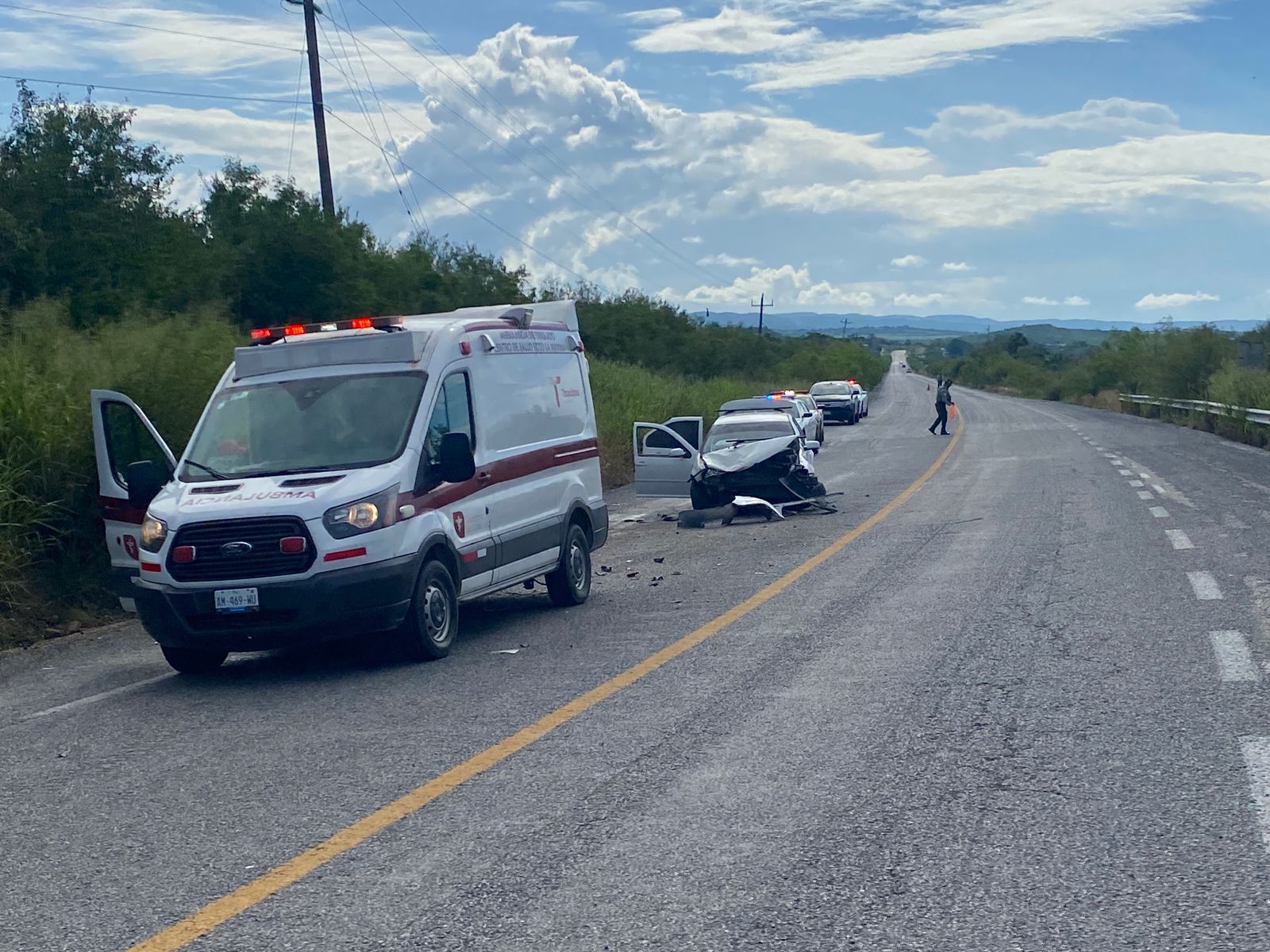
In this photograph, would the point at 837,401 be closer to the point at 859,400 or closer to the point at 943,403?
the point at 859,400

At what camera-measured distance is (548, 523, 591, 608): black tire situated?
11.0 metres

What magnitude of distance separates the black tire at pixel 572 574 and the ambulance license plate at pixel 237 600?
3.25 m

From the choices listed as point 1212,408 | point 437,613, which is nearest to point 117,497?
point 437,613

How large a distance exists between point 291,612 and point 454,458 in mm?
1486

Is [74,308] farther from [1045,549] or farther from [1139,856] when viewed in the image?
[1139,856]

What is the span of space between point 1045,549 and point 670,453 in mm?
6473

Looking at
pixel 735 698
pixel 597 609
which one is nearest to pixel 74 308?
pixel 597 609

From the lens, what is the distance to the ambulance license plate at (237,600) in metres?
8.12

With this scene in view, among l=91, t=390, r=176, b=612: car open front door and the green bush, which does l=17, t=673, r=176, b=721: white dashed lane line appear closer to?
l=91, t=390, r=176, b=612: car open front door

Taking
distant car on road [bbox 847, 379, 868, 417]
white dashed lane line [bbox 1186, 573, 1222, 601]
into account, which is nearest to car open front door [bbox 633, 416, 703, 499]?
white dashed lane line [bbox 1186, 573, 1222, 601]

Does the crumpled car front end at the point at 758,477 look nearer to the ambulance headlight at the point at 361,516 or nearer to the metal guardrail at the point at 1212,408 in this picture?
the ambulance headlight at the point at 361,516

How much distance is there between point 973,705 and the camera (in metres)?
6.83

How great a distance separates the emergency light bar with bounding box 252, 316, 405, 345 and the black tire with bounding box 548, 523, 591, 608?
92.5 inches

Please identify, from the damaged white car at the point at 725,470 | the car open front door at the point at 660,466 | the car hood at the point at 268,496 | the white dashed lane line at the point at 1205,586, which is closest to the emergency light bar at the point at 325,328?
the car hood at the point at 268,496
